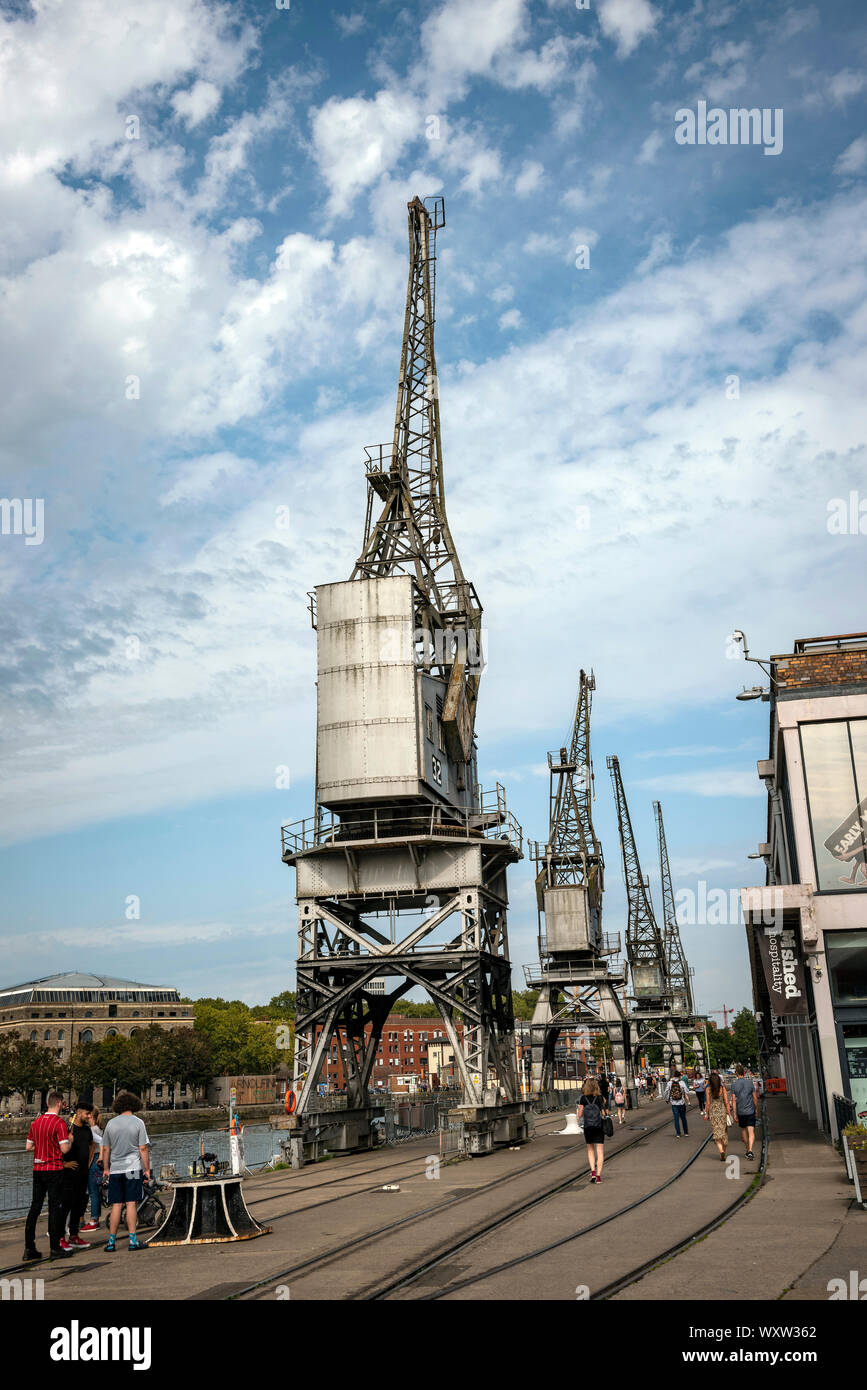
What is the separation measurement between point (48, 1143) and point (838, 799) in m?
17.9

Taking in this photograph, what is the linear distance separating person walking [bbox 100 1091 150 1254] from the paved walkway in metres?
6.53

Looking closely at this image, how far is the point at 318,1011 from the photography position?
33.9 meters

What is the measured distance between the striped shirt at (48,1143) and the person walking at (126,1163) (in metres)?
0.71

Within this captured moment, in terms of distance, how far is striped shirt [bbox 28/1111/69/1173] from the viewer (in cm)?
1297

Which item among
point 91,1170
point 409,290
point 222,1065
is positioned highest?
point 409,290

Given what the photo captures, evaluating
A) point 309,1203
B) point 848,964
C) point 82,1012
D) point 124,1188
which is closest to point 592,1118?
point 309,1203

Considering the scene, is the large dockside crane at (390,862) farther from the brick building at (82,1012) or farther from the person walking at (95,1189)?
the brick building at (82,1012)

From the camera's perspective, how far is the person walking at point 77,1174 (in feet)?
44.4

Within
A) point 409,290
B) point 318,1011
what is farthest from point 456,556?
point 318,1011

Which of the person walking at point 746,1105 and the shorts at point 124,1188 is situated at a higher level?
the shorts at point 124,1188

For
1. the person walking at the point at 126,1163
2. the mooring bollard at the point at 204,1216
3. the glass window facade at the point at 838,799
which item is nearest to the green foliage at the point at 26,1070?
the glass window facade at the point at 838,799

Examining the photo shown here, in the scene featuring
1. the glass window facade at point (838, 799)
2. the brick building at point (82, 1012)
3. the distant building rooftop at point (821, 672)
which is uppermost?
the distant building rooftop at point (821, 672)
